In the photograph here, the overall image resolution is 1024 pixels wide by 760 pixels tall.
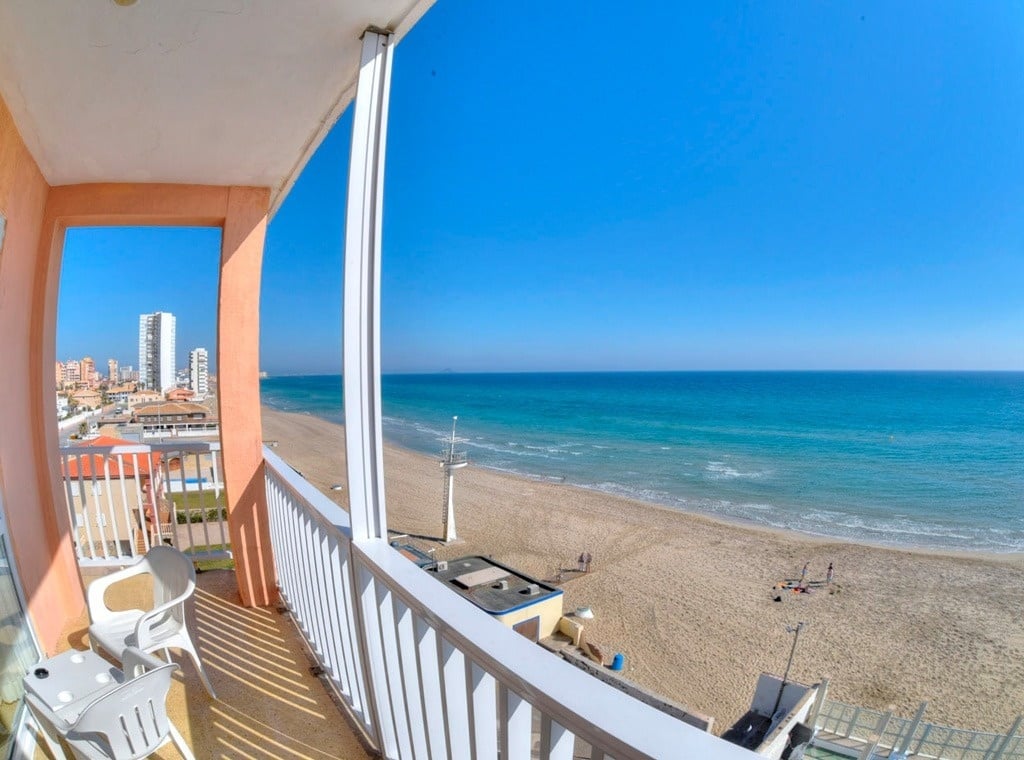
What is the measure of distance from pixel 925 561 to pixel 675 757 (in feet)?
54.7

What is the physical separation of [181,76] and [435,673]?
1.67 meters

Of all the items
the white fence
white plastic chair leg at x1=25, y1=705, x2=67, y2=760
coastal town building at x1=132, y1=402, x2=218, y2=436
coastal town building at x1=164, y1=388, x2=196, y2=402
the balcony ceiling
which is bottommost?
the white fence

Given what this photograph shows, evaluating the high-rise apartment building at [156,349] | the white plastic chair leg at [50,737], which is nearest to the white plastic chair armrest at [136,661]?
the white plastic chair leg at [50,737]

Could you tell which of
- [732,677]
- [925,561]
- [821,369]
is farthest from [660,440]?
[821,369]

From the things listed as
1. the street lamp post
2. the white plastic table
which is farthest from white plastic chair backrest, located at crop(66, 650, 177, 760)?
the street lamp post

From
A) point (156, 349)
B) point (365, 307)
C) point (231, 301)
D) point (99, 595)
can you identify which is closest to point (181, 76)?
point (365, 307)

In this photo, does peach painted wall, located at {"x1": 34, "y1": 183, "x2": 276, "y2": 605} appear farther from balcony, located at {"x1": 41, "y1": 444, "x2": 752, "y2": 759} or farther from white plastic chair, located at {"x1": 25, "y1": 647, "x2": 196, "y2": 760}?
white plastic chair, located at {"x1": 25, "y1": 647, "x2": 196, "y2": 760}

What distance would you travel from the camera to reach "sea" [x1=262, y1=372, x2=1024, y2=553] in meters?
16.0

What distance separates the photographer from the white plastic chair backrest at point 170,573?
5.45 feet

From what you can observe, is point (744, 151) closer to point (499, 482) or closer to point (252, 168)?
point (499, 482)

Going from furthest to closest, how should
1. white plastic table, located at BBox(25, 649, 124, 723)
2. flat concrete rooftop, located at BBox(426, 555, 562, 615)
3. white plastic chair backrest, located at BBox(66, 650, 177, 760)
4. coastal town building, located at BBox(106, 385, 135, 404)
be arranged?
coastal town building, located at BBox(106, 385, 135, 404) → flat concrete rooftop, located at BBox(426, 555, 562, 615) → white plastic table, located at BBox(25, 649, 124, 723) → white plastic chair backrest, located at BBox(66, 650, 177, 760)

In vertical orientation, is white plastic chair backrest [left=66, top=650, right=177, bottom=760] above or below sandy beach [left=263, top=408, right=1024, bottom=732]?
above

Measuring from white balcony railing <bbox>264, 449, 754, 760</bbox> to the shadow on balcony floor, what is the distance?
0.30 feet

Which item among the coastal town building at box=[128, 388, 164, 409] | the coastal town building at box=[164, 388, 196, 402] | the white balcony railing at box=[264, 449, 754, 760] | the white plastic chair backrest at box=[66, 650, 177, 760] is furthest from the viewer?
the coastal town building at box=[128, 388, 164, 409]
